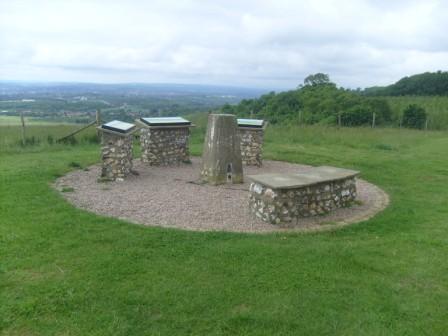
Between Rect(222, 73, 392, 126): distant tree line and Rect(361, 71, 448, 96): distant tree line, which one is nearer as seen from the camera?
Rect(222, 73, 392, 126): distant tree line

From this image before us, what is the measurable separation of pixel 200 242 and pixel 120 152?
4.39 meters

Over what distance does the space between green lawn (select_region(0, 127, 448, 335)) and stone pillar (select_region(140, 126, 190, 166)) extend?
4.05 meters

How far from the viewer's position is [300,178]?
673 cm

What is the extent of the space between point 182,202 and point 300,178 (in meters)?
2.16

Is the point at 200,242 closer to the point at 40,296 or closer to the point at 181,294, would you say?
the point at 181,294

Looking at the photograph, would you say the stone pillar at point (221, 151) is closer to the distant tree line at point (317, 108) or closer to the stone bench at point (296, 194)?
the stone bench at point (296, 194)

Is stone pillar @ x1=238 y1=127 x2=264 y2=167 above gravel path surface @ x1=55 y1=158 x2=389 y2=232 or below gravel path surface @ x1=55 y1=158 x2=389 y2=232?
above

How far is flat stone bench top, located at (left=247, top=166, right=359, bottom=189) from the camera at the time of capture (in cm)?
621

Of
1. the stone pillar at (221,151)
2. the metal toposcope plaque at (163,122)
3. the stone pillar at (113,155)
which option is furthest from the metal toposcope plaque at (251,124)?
the stone pillar at (113,155)

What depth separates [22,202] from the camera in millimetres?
6863

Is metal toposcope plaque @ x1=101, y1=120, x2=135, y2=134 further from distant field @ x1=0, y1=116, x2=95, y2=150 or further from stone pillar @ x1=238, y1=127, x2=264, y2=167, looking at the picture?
distant field @ x1=0, y1=116, x2=95, y2=150

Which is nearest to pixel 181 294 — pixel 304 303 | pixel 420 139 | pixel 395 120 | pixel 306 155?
pixel 304 303

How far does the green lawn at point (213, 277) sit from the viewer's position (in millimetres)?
3641

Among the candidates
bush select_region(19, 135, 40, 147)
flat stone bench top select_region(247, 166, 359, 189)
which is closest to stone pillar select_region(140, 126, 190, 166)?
flat stone bench top select_region(247, 166, 359, 189)
